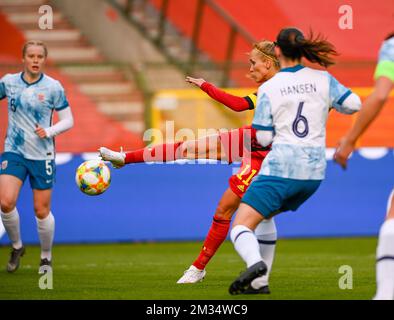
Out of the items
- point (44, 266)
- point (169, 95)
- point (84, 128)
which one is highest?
point (169, 95)

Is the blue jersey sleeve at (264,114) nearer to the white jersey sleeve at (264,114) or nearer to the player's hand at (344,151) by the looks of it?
the white jersey sleeve at (264,114)

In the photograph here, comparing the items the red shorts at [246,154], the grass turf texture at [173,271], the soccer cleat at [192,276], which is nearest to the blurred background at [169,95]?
the grass turf texture at [173,271]

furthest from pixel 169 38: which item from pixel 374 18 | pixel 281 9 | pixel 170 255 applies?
pixel 170 255

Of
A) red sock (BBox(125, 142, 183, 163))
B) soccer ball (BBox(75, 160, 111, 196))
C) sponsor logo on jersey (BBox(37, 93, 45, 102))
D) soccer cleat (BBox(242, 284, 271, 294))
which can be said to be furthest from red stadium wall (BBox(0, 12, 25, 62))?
soccer cleat (BBox(242, 284, 271, 294))

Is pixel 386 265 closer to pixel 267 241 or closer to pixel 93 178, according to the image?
pixel 267 241

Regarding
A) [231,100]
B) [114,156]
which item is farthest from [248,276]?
[114,156]

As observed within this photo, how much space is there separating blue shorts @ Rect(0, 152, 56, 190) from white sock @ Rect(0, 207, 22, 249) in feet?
1.25

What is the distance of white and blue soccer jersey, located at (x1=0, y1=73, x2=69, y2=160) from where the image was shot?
372 inches

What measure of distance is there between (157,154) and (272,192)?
2135mm

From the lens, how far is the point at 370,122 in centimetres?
569

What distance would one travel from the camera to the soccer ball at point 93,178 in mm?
8438

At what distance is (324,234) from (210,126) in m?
3.29

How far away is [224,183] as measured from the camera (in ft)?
44.0
